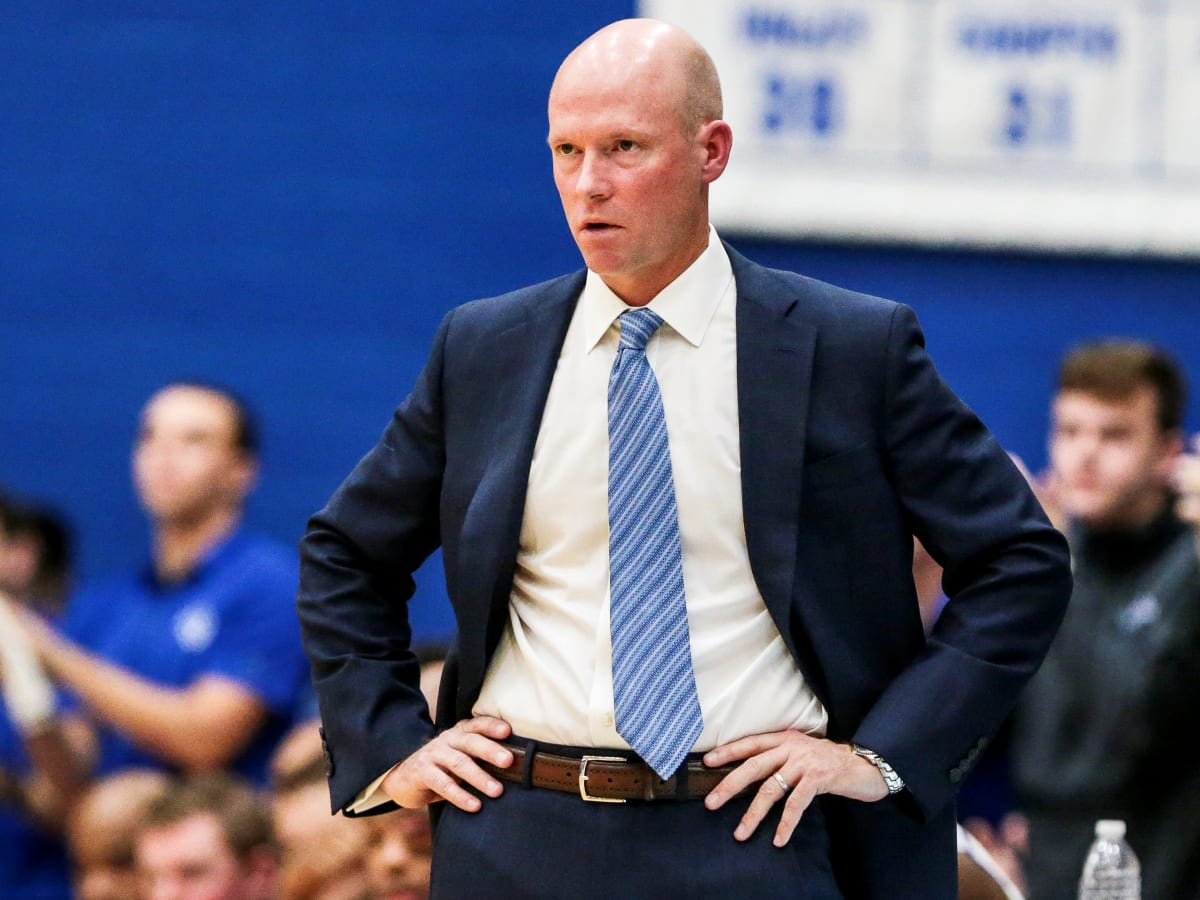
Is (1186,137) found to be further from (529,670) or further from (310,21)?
(529,670)

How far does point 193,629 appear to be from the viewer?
5051mm

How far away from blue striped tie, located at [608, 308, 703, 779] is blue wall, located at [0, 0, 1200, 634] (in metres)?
3.50

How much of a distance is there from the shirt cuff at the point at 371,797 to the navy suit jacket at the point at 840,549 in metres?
0.01

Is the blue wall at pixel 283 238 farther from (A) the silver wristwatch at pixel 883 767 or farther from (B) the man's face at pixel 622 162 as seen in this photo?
(A) the silver wristwatch at pixel 883 767

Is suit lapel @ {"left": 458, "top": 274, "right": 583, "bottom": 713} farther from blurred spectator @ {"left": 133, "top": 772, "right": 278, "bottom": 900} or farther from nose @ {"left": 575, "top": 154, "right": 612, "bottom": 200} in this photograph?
blurred spectator @ {"left": 133, "top": 772, "right": 278, "bottom": 900}

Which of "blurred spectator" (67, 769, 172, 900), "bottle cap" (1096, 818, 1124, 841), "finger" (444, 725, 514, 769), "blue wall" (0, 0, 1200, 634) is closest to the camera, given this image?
"finger" (444, 725, 514, 769)

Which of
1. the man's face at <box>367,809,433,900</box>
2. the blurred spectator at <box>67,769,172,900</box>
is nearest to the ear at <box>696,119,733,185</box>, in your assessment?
the man's face at <box>367,809,433,900</box>

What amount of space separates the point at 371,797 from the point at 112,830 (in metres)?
2.56

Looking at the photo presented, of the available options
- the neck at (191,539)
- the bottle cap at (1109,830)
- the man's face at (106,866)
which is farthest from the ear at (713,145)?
the neck at (191,539)

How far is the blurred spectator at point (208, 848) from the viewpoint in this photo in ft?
14.1

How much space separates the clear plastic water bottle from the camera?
3570 mm

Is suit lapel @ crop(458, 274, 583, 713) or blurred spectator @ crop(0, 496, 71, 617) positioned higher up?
suit lapel @ crop(458, 274, 583, 713)

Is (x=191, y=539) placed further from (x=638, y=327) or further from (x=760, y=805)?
(x=760, y=805)

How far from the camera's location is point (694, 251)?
2.41 meters
